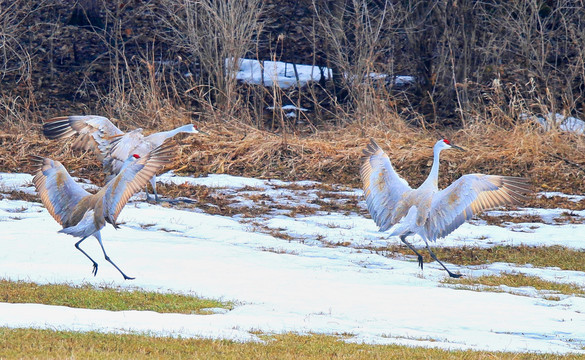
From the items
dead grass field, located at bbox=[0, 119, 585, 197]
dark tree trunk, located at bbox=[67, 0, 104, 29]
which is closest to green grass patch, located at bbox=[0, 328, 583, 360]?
dead grass field, located at bbox=[0, 119, 585, 197]

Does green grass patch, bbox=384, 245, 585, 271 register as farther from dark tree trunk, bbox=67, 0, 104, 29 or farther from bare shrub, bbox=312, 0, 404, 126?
dark tree trunk, bbox=67, 0, 104, 29

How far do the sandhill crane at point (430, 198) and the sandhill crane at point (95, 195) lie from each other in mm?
2558

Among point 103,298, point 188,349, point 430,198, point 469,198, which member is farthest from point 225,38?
point 188,349

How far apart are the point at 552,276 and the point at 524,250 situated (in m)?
1.37

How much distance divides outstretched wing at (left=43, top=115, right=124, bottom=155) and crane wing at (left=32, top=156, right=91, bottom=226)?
356cm

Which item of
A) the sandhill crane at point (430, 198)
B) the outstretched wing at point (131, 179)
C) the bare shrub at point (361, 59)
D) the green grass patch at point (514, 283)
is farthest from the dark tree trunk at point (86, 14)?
the green grass patch at point (514, 283)

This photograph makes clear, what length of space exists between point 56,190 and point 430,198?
4.10m

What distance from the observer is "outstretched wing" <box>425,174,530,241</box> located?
8.95m

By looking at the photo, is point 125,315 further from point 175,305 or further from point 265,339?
point 265,339

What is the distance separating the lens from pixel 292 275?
9.27m

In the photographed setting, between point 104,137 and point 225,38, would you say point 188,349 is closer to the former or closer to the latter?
point 104,137

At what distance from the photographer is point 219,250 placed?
1045 centimetres

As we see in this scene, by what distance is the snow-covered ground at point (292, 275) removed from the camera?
685cm

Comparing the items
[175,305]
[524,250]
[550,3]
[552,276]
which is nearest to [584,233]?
[524,250]
